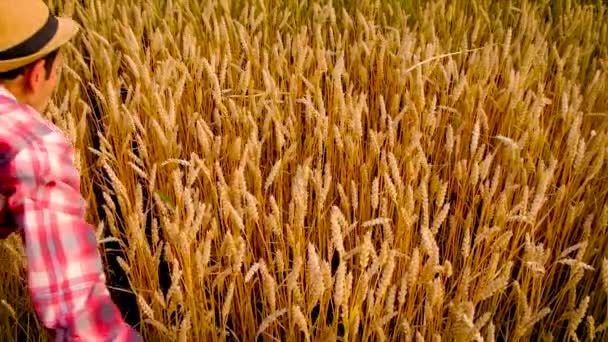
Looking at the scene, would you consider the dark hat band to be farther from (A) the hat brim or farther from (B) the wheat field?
(B) the wheat field

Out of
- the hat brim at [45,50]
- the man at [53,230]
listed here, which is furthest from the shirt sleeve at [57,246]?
the hat brim at [45,50]

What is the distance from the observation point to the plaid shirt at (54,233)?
85cm

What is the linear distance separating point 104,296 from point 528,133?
3.01 ft

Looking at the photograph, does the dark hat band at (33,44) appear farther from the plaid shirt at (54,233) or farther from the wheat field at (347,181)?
the wheat field at (347,181)

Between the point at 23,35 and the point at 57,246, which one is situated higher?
the point at 23,35

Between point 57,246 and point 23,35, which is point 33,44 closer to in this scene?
point 23,35

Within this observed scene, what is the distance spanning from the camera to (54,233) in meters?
0.85

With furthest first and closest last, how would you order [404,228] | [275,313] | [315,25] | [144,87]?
[315,25], [144,87], [404,228], [275,313]

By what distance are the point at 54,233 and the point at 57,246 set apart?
1cm

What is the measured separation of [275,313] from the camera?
3.31 feet

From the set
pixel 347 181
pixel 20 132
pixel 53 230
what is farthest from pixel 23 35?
pixel 347 181

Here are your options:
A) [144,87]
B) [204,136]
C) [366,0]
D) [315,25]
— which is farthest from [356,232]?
[366,0]

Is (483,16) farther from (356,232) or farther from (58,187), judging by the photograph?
(58,187)

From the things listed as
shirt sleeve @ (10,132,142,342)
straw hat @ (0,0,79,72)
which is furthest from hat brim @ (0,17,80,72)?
shirt sleeve @ (10,132,142,342)
